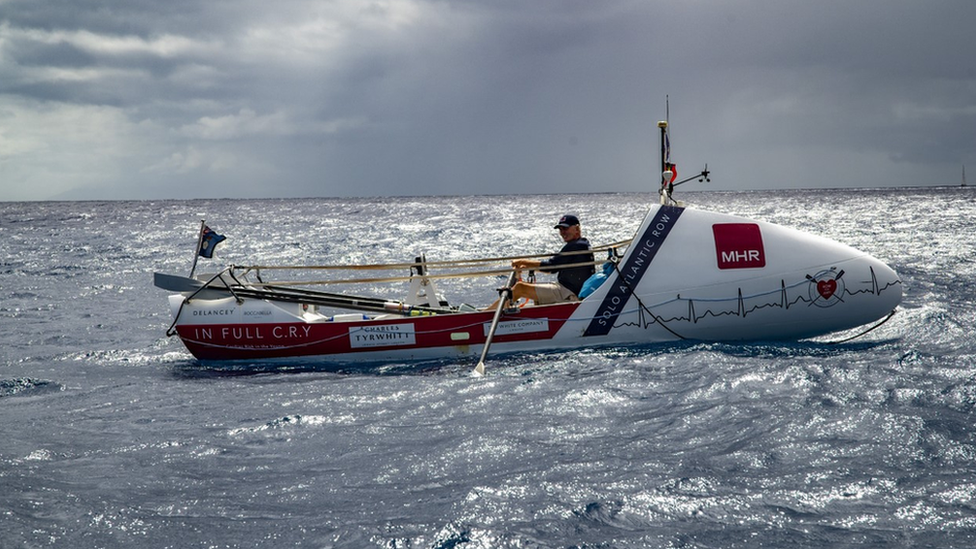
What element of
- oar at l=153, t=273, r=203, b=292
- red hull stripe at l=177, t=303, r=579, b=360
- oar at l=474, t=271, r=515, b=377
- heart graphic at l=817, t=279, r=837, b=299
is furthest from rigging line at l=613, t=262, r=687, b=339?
oar at l=153, t=273, r=203, b=292

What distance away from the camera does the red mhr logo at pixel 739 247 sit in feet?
36.9

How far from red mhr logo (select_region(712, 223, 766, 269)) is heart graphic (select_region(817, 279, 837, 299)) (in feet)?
2.60

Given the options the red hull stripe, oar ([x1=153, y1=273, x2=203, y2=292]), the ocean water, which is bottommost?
the ocean water

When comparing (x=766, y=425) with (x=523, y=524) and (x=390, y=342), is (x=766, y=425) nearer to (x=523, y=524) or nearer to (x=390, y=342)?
(x=523, y=524)

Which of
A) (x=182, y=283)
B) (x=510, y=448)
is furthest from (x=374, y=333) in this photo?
(x=510, y=448)

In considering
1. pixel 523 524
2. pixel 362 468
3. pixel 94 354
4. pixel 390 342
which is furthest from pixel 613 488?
pixel 94 354

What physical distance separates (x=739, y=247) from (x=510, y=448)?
17.9 ft

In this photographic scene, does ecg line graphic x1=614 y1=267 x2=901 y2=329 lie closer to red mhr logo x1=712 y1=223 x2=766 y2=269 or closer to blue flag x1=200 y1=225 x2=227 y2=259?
red mhr logo x1=712 y1=223 x2=766 y2=269

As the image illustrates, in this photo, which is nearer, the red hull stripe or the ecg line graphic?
the ecg line graphic

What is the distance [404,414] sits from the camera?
27.9ft

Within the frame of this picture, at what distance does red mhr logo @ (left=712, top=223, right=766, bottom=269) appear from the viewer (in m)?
11.2

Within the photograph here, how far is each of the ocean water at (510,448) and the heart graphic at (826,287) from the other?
743mm

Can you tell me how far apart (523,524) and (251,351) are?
7.26 metres

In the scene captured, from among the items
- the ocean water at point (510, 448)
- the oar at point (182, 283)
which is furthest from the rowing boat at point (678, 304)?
the oar at point (182, 283)
